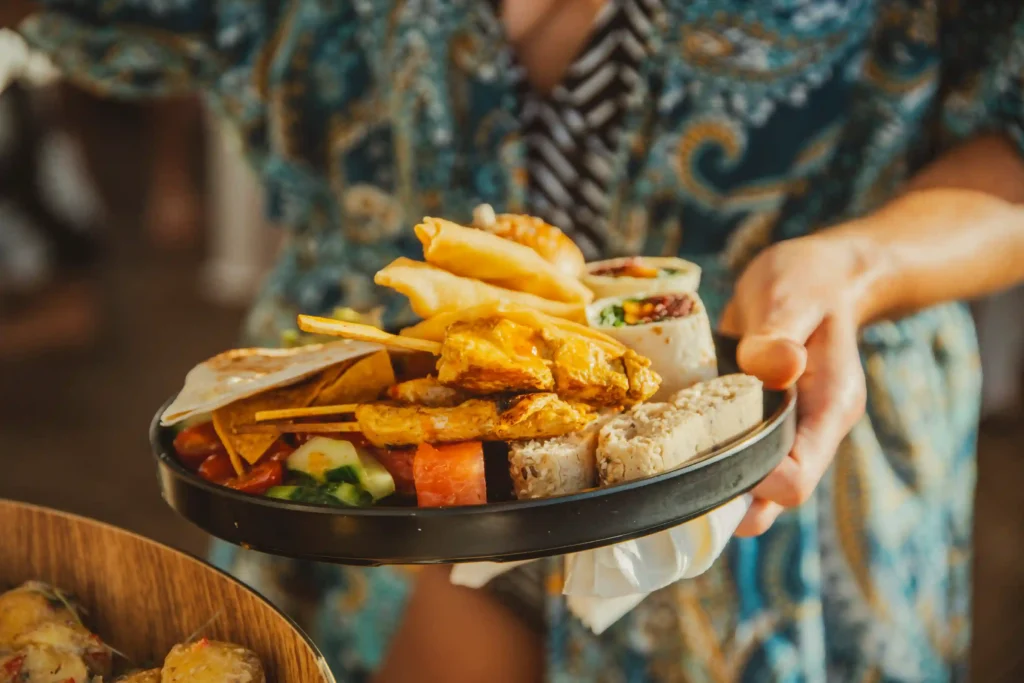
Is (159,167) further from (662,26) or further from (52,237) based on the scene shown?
(662,26)

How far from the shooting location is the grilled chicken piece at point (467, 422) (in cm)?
64

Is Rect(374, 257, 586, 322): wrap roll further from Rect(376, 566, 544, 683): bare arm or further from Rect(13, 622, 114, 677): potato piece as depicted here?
Rect(376, 566, 544, 683): bare arm

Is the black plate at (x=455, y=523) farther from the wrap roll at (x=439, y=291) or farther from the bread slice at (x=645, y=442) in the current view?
the wrap roll at (x=439, y=291)

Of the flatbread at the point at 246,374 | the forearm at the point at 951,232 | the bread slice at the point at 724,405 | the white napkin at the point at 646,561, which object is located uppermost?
the flatbread at the point at 246,374

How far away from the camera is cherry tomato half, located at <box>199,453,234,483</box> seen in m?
0.65

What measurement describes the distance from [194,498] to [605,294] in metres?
0.43

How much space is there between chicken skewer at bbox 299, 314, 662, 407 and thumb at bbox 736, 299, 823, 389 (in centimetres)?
11

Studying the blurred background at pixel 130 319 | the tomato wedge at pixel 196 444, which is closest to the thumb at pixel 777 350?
the tomato wedge at pixel 196 444

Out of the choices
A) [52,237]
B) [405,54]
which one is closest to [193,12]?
[405,54]

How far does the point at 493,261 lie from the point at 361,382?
0.16 meters

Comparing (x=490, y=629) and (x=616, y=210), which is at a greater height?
(x=616, y=210)

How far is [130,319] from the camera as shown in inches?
173

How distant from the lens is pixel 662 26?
3.58 ft

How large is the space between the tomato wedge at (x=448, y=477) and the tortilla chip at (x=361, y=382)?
0.11m
